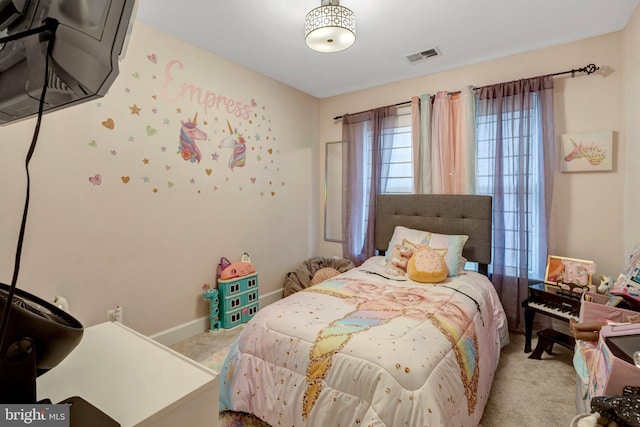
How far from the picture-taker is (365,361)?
1.31 m

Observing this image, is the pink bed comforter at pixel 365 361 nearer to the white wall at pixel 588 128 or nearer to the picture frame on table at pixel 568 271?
the picture frame on table at pixel 568 271

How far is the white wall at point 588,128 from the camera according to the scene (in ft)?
7.70

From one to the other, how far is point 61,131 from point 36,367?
1.96 metres

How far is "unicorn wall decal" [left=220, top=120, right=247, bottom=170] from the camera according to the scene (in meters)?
2.91

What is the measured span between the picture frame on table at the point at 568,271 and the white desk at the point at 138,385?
106 inches

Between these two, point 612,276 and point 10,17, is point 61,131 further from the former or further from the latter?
point 612,276

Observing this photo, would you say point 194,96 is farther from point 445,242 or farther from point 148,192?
point 445,242

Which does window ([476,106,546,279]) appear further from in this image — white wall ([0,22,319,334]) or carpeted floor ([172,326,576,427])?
white wall ([0,22,319,334])

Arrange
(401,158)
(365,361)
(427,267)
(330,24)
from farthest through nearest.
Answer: (401,158), (427,267), (330,24), (365,361)

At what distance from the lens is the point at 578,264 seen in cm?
236

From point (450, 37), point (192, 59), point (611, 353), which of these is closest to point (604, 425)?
point (611, 353)

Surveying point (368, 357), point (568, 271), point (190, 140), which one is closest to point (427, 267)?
point (568, 271)

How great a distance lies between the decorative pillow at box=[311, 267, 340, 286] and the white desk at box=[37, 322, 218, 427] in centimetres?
253

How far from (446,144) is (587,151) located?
1.06 m
